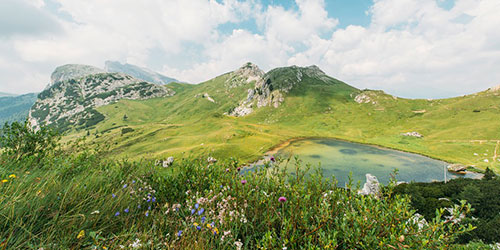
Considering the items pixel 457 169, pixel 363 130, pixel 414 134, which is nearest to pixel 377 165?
pixel 457 169

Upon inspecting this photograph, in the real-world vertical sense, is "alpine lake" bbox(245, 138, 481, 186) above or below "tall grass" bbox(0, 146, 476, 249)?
below

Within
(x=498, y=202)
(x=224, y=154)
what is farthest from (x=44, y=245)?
(x=224, y=154)

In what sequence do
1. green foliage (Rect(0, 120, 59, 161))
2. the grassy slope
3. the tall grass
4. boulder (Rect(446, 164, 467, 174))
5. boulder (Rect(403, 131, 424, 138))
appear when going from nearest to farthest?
the tall grass < green foliage (Rect(0, 120, 59, 161)) < boulder (Rect(446, 164, 467, 174)) < the grassy slope < boulder (Rect(403, 131, 424, 138))

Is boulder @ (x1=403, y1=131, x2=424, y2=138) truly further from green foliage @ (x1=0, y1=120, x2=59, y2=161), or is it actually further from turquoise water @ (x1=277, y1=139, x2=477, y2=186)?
green foliage @ (x1=0, y1=120, x2=59, y2=161)

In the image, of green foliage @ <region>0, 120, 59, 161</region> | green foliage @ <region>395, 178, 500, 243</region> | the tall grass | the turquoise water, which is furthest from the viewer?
the turquoise water

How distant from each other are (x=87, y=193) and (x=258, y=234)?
384 cm

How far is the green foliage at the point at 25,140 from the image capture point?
8.76 meters

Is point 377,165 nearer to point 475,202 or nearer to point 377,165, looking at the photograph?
point 377,165

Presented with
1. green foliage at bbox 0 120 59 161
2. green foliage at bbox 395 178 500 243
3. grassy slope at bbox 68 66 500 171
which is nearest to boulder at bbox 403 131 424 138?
grassy slope at bbox 68 66 500 171

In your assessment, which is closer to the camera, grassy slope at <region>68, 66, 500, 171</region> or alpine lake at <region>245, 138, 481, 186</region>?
alpine lake at <region>245, 138, 481, 186</region>

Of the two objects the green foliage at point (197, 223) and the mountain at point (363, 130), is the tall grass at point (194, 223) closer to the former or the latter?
the green foliage at point (197, 223)

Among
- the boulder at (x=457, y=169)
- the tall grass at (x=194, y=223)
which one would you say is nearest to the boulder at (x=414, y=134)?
the boulder at (x=457, y=169)

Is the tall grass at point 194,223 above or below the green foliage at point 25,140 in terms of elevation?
below

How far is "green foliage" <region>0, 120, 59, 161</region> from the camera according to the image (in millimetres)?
8758
